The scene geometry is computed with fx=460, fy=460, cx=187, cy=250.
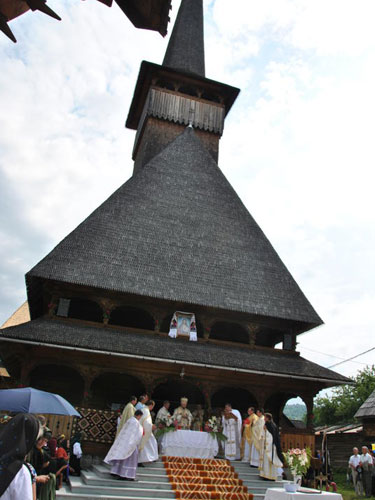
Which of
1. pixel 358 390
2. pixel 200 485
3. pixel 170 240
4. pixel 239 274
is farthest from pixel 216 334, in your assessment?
pixel 358 390

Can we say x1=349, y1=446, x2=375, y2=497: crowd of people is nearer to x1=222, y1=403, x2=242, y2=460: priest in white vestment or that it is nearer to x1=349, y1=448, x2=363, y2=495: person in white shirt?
x1=349, y1=448, x2=363, y2=495: person in white shirt

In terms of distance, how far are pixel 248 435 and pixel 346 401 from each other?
35.4m

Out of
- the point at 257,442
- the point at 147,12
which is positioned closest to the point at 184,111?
the point at 257,442

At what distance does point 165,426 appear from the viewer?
41.6 ft

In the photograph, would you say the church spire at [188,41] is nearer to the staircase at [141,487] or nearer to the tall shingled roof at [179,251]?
the tall shingled roof at [179,251]

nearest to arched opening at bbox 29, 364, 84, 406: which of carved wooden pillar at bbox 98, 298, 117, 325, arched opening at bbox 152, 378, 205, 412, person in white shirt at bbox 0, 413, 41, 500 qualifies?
carved wooden pillar at bbox 98, 298, 117, 325

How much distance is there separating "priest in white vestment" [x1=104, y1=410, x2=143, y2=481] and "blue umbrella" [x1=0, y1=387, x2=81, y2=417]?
1618 mm

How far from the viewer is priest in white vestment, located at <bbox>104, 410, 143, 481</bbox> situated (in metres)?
9.99

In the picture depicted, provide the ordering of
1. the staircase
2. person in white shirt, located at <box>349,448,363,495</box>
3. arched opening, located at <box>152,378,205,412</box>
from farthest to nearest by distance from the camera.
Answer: arched opening, located at <box>152,378,205,412</box>
person in white shirt, located at <box>349,448,363,495</box>
the staircase

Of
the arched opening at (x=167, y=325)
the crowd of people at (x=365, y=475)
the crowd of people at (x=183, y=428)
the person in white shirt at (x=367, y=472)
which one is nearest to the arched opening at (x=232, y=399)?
the arched opening at (x=167, y=325)

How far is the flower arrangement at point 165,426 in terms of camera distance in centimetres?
1240

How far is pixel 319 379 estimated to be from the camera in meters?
16.0

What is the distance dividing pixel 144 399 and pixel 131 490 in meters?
2.47

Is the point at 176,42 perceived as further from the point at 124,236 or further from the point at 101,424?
the point at 101,424
